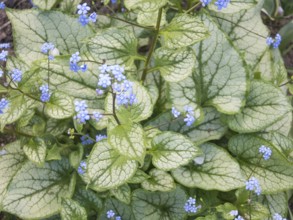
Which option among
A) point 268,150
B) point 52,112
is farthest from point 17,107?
point 268,150

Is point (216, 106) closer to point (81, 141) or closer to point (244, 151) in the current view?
point (244, 151)

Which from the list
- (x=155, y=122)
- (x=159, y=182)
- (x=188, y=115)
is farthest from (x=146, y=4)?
(x=159, y=182)

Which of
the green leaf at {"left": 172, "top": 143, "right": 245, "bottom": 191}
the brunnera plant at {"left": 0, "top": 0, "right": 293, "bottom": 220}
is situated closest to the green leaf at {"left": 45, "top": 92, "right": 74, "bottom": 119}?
the brunnera plant at {"left": 0, "top": 0, "right": 293, "bottom": 220}

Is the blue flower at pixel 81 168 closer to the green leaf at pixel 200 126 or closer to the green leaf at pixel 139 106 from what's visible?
the green leaf at pixel 139 106

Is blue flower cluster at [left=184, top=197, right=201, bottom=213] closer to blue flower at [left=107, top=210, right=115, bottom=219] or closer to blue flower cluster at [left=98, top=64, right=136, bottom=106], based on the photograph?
blue flower at [left=107, top=210, right=115, bottom=219]

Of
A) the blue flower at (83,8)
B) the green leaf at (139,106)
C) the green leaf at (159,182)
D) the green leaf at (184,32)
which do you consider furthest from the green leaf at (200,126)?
the blue flower at (83,8)

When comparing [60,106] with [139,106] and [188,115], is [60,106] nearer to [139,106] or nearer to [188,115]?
[139,106]
